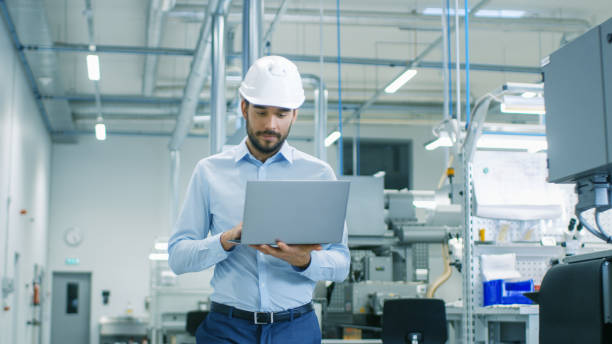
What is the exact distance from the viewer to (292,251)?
5.92ft

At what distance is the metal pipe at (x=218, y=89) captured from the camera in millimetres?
7105

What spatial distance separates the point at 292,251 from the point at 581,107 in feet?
2.83

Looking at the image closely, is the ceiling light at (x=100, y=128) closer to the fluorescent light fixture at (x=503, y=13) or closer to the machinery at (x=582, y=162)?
the fluorescent light fixture at (x=503, y=13)

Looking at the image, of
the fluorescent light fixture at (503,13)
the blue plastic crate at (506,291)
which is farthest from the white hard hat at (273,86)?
the fluorescent light fixture at (503,13)

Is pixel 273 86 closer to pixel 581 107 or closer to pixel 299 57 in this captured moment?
pixel 581 107

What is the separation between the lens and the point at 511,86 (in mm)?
3982

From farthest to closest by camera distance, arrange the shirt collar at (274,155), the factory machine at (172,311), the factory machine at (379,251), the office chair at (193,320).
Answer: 1. the factory machine at (172,311)
2. the office chair at (193,320)
3. the factory machine at (379,251)
4. the shirt collar at (274,155)

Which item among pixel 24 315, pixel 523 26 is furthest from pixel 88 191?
pixel 523 26

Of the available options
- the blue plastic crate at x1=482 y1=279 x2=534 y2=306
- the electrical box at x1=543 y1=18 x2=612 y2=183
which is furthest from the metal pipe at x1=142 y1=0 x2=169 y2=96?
the electrical box at x1=543 y1=18 x2=612 y2=183

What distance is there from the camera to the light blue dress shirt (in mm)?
1897

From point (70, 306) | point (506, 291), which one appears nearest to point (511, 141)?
point (506, 291)

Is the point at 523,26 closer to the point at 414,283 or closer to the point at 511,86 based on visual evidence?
the point at 414,283

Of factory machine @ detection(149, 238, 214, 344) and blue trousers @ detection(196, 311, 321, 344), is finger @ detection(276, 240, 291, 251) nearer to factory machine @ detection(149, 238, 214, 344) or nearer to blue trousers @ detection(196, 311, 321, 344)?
blue trousers @ detection(196, 311, 321, 344)

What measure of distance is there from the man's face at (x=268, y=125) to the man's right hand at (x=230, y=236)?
0.82 ft
